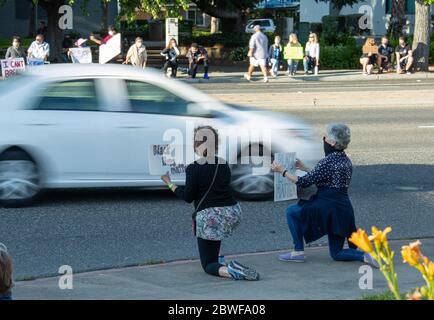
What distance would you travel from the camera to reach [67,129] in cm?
1125

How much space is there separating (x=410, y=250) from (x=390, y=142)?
40.7 ft

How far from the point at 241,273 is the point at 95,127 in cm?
392

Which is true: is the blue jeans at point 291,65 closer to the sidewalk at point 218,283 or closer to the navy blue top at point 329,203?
the sidewalk at point 218,283

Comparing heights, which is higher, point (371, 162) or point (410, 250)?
point (410, 250)

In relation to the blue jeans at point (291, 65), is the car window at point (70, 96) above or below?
above

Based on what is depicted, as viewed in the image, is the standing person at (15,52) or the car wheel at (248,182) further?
the standing person at (15,52)

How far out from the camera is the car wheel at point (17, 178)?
1112 centimetres

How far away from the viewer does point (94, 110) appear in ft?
37.4

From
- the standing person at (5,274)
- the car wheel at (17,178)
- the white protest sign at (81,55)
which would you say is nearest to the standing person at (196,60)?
the white protest sign at (81,55)

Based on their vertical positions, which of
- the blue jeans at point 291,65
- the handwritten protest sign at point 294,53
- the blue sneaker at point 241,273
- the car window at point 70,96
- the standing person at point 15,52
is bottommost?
the blue sneaker at point 241,273

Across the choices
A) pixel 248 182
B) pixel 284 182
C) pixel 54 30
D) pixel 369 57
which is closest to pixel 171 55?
pixel 369 57

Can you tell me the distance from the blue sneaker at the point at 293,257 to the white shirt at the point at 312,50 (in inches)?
1057
